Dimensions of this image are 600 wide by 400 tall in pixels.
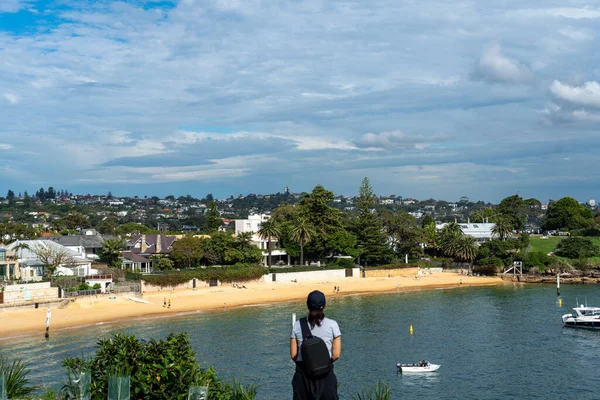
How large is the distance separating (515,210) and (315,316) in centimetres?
14685

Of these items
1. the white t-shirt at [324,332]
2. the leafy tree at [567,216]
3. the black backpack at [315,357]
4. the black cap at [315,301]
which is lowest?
the black backpack at [315,357]

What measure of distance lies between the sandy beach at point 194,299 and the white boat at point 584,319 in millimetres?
30681

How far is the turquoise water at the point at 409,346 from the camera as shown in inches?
1449

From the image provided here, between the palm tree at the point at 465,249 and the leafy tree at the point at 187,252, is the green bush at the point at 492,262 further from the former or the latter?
the leafy tree at the point at 187,252

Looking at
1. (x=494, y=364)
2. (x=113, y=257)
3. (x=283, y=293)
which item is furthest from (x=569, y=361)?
(x=113, y=257)

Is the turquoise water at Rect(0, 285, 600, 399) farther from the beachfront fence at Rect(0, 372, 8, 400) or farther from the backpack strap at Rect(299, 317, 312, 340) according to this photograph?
the backpack strap at Rect(299, 317, 312, 340)

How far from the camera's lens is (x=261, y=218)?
111312 mm

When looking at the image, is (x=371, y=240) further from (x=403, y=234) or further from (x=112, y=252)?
(x=112, y=252)

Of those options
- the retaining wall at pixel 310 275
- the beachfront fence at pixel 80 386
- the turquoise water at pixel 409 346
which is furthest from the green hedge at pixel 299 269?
the beachfront fence at pixel 80 386

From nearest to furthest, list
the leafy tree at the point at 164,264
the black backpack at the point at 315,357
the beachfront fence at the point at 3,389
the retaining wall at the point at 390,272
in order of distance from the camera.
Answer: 1. the black backpack at the point at 315,357
2. the beachfront fence at the point at 3,389
3. the leafy tree at the point at 164,264
4. the retaining wall at the point at 390,272

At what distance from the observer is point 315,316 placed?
9.13 meters

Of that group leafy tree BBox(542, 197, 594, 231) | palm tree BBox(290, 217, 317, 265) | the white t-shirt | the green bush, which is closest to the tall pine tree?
palm tree BBox(290, 217, 317, 265)

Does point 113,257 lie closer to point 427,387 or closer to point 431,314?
point 431,314

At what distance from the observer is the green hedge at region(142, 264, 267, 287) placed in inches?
Result: 2869
